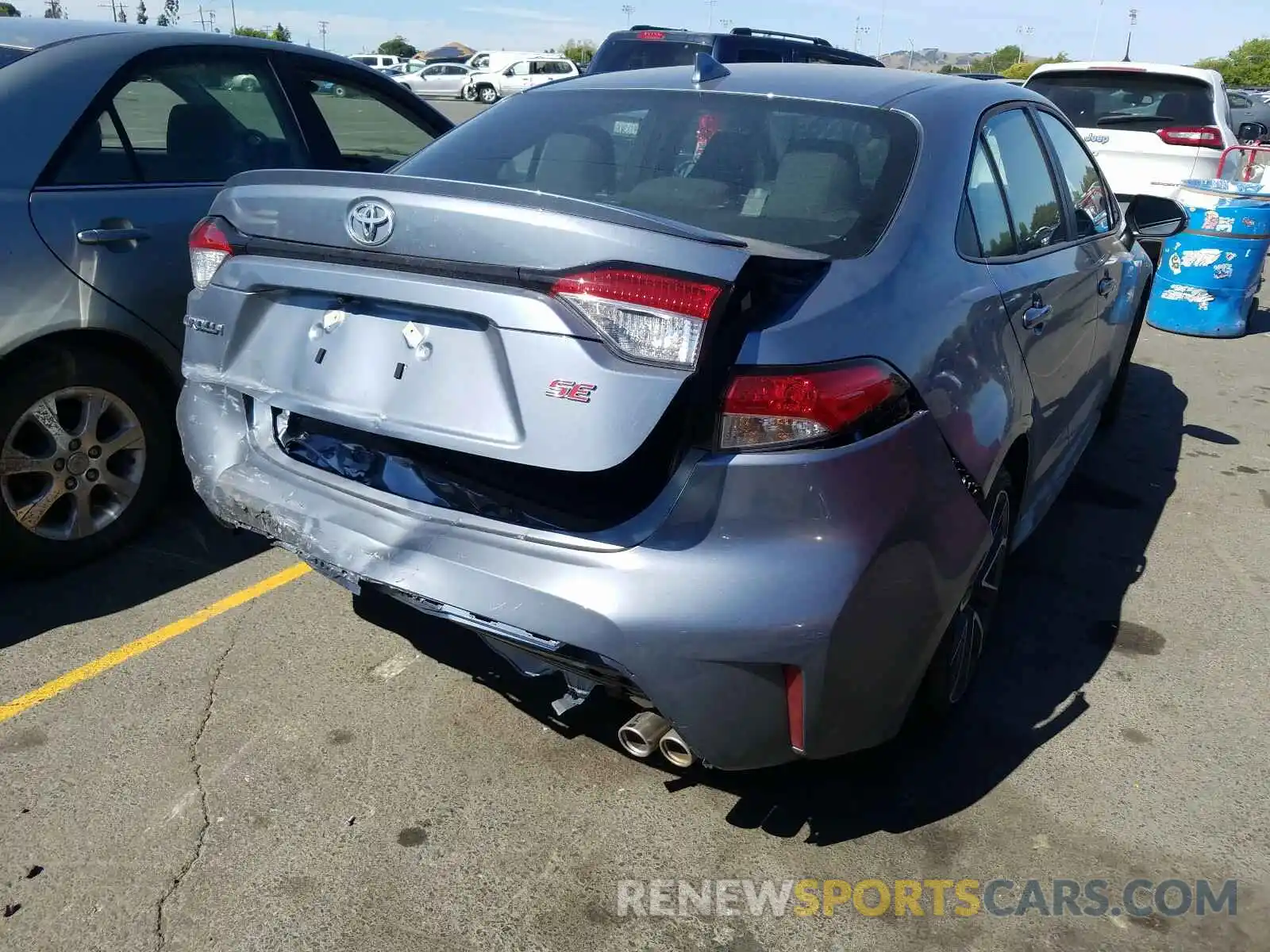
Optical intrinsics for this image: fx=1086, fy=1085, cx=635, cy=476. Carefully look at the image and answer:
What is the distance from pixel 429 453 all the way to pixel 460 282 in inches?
17.7

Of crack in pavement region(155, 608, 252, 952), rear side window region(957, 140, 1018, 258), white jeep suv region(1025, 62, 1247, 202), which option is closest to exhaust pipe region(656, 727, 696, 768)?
crack in pavement region(155, 608, 252, 952)

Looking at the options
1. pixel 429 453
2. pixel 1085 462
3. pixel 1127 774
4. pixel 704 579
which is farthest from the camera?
pixel 1085 462

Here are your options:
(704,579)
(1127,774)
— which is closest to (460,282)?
(704,579)

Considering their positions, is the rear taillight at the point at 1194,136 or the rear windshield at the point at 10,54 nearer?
the rear windshield at the point at 10,54

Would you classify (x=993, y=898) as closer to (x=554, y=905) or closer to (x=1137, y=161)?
(x=554, y=905)

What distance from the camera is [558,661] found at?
Answer: 2.34 meters

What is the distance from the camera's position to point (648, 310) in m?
2.10

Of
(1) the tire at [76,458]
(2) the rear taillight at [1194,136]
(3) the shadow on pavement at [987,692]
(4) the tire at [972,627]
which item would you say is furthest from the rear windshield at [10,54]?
(2) the rear taillight at [1194,136]

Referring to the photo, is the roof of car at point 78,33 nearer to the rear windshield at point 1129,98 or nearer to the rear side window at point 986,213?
the rear side window at point 986,213

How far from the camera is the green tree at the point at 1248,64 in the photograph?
60312mm

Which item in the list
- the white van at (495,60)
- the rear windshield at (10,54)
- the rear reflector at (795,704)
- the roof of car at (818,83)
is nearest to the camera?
the rear reflector at (795,704)

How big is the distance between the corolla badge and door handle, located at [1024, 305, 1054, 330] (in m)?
1.77

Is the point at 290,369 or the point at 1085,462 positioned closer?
the point at 290,369

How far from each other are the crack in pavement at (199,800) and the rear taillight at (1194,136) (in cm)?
856
